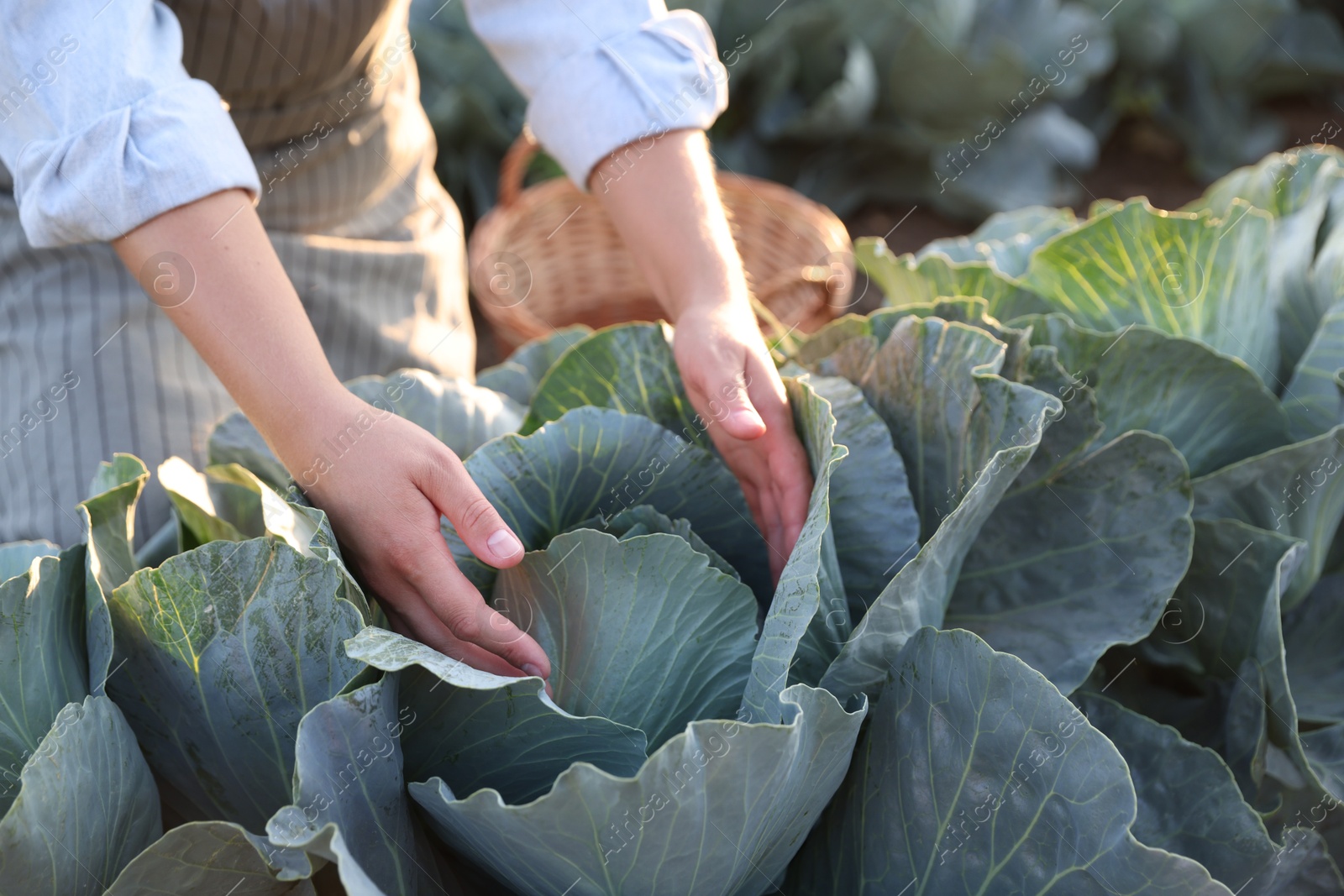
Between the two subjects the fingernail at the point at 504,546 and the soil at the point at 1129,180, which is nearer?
the fingernail at the point at 504,546

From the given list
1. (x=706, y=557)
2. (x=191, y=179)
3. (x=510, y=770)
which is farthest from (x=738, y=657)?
(x=191, y=179)

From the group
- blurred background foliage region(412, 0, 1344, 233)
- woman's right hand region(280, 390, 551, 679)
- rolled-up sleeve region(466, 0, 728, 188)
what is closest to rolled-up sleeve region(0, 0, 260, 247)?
woman's right hand region(280, 390, 551, 679)

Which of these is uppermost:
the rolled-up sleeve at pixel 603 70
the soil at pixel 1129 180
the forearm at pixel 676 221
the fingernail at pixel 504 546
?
the rolled-up sleeve at pixel 603 70

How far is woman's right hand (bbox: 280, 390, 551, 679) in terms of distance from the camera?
86 cm

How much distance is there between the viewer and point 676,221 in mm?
1168

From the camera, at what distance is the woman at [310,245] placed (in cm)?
92

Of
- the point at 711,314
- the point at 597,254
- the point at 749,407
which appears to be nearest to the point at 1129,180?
the point at 597,254

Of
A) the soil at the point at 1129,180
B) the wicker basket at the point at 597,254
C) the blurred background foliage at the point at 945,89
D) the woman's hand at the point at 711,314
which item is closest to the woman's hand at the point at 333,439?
the woman's hand at the point at 711,314

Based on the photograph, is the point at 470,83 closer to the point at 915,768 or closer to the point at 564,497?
the point at 564,497

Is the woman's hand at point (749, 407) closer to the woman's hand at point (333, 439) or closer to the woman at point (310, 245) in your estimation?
the woman at point (310, 245)

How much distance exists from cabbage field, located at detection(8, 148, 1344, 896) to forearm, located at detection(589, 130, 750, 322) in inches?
3.6

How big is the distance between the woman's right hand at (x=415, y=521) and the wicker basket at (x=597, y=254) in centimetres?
145

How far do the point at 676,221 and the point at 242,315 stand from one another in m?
0.45

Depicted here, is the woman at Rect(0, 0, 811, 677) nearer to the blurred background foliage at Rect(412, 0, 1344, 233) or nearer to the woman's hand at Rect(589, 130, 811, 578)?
the woman's hand at Rect(589, 130, 811, 578)
